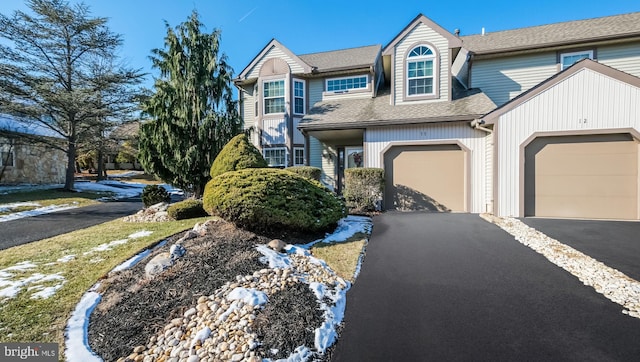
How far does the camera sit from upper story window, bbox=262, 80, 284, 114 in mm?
12430

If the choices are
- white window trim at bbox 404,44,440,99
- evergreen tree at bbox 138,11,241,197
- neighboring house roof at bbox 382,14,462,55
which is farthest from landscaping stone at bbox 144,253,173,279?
neighboring house roof at bbox 382,14,462,55

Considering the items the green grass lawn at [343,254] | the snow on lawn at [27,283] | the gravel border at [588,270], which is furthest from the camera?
the green grass lawn at [343,254]

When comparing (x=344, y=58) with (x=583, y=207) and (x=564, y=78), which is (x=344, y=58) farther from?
(x=583, y=207)

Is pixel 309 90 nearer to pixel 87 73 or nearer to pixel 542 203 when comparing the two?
pixel 542 203

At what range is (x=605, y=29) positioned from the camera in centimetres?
1043

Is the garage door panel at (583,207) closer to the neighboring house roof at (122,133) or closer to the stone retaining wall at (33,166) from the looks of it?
the neighboring house roof at (122,133)

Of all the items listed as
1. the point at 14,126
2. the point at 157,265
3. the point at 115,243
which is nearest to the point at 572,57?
the point at 157,265

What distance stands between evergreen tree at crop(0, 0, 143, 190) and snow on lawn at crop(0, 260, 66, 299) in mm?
13147

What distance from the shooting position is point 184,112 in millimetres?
9359

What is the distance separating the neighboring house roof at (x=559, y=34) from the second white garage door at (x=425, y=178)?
508 centimetres

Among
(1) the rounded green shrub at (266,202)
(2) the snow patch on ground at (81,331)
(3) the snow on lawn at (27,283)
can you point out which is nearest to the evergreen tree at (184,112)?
(1) the rounded green shrub at (266,202)

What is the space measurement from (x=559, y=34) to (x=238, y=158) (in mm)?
13664

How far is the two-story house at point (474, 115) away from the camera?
7.73 metres

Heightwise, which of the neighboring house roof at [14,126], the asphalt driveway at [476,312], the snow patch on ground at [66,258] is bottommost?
the asphalt driveway at [476,312]
